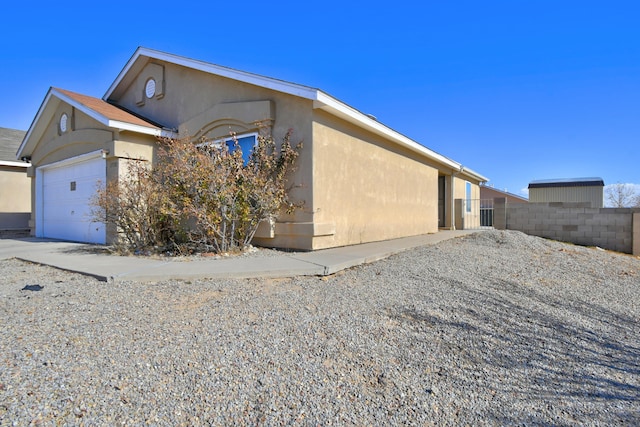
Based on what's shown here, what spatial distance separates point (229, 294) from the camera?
16.1 feet

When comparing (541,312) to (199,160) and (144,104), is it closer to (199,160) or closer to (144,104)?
(199,160)

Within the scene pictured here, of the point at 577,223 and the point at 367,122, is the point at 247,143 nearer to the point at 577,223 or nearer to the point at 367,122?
the point at 367,122

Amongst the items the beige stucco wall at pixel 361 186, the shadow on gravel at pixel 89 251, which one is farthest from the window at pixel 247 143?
the shadow on gravel at pixel 89 251

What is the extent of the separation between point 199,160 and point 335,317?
195 inches

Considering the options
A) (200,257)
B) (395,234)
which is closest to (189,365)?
(200,257)

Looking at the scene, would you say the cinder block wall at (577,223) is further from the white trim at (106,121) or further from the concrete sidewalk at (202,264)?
the white trim at (106,121)

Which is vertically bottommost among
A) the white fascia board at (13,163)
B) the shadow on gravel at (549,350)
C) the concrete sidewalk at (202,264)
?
the shadow on gravel at (549,350)

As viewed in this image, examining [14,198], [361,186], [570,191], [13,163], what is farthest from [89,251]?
[570,191]

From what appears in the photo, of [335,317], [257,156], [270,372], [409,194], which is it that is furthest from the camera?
[409,194]

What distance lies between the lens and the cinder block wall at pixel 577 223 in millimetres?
11484

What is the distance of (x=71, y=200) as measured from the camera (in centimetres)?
1195

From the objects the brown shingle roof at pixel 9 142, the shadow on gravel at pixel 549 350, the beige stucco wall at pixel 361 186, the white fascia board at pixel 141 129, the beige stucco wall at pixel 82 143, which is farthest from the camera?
the brown shingle roof at pixel 9 142

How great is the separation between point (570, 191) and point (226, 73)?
22.4 meters

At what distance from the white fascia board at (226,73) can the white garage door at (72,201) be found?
11.7 feet
